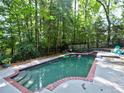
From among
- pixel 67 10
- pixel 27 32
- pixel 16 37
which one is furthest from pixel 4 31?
pixel 67 10

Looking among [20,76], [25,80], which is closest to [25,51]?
[20,76]

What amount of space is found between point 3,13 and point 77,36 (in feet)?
28.6

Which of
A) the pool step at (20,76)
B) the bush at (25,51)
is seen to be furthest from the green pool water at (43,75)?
the bush at (25,51)

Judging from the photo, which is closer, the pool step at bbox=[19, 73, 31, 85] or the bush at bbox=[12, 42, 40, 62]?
the pool step at bbox=[19, 73, 31, 85]

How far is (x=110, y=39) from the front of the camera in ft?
59.9

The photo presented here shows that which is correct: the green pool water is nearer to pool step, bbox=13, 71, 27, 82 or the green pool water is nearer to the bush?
pool step, bbox=13, 71, 27, 82

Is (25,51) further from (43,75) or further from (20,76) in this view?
(20,76)

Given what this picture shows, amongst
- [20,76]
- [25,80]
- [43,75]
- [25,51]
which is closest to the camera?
[25,80]

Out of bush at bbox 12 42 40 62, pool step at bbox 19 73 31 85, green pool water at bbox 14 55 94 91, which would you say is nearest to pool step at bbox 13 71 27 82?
green pool water at bbox 14 55 94 91

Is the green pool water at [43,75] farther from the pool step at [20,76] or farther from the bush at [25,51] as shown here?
the bush at [25,51]

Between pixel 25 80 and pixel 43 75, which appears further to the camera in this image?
pixel 43 75

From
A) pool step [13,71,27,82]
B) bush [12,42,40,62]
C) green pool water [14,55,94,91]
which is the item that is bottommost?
green pool water [14,55,94,91]

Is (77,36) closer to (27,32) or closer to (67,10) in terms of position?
(67,10)

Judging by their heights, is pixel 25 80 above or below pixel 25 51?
below
